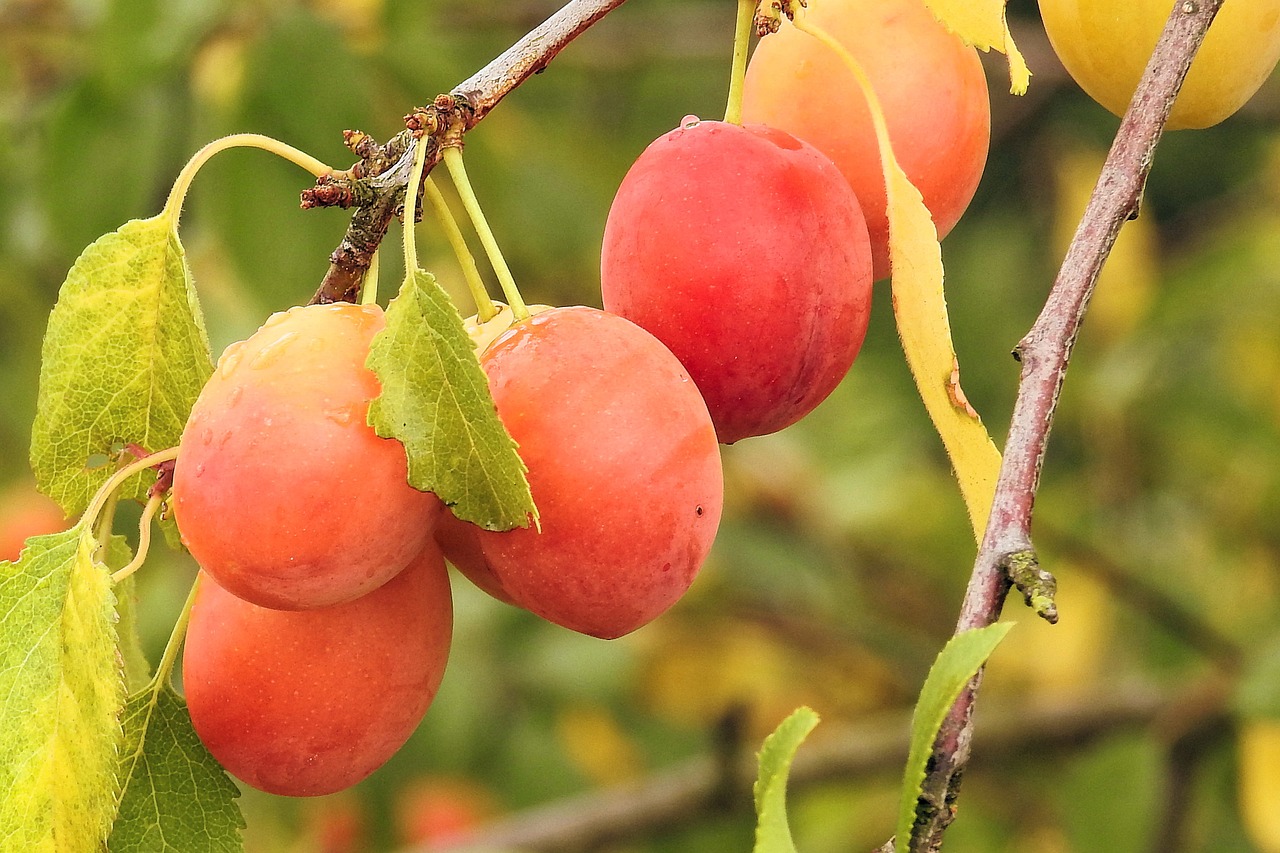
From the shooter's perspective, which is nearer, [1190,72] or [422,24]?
[1190,72]

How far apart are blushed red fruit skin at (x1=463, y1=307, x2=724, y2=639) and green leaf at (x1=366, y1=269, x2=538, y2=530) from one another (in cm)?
3

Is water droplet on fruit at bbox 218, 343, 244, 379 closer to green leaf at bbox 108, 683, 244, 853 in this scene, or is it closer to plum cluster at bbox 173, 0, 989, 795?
plum cluster at bbox 173, 0, 989, 795

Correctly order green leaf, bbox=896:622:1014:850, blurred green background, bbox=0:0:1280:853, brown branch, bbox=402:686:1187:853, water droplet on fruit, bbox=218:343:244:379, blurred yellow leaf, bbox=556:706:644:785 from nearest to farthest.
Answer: green leaf, bbox=896:622:1014:850 < water droplet on fruit, bbox=218:343:244:379 < blurred green background, bbox=0:0:1280:853 < brown branch, bbox=402:686:1187:853 < blurred yellow leaf, bbox=556:706:644:785

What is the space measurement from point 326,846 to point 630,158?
1089 millimetres

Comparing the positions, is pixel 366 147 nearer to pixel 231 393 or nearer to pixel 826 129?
pixel 231 393

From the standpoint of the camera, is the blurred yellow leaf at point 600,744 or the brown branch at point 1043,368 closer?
the brown branch at point 1043,368

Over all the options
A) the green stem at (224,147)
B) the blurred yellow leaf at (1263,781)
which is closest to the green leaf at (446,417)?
the green stem at (224,147)

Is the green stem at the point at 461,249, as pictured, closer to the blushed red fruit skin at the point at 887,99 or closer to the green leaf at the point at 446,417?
the green leaf at the point at 446,417

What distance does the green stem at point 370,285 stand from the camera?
0.65 meters

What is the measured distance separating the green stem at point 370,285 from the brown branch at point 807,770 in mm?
1012

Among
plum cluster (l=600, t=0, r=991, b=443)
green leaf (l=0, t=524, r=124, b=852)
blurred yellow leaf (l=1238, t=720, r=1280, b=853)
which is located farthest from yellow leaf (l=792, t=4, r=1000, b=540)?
blurred yellow leaf (l=1238, t=720, r=1280, b=853)

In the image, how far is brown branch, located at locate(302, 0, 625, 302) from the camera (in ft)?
2.10

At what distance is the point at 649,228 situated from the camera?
668mm

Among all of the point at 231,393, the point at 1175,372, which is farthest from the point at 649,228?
the point at 1175,372
